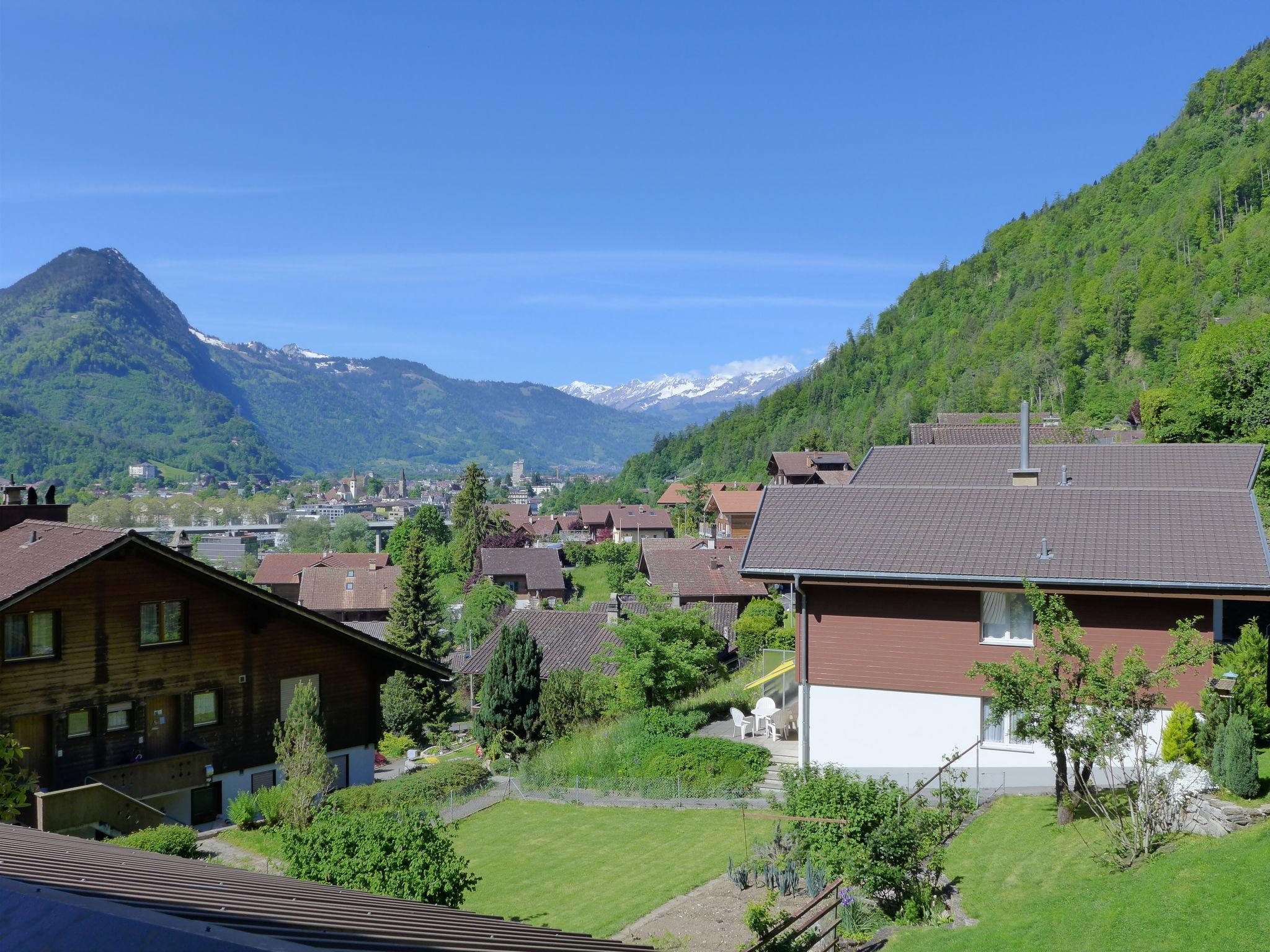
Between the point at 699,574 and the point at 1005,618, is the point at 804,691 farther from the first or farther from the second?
the point at 699,574

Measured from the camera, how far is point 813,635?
2216cm

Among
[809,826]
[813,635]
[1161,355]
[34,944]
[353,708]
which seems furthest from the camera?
[1161,355]

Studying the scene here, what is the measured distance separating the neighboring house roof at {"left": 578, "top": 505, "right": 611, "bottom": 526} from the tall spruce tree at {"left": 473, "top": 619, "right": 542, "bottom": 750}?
115 m

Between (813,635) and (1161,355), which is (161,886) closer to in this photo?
(813,635)

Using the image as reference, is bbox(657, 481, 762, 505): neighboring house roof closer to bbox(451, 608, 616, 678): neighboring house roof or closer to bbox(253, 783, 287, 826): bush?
bbox(451, 608, 616, 678): neighboring house roof

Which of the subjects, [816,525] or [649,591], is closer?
[816,525]

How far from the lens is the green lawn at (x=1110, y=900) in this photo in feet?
33.8

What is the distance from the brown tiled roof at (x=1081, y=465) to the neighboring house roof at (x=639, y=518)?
323 ft

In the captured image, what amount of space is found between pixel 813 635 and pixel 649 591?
27.0ft

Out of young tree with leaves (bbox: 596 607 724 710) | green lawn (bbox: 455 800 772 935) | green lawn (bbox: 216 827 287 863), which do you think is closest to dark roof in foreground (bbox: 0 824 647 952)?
green lawn (bbox: 455 800 772 935)

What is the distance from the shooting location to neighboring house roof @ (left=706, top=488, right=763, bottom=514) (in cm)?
10631

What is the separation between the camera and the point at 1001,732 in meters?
20.5

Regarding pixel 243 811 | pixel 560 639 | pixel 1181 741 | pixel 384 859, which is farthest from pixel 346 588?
pixel 384 859

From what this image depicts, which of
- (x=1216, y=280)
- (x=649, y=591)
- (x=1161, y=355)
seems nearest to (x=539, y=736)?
(x=649, y=591)
